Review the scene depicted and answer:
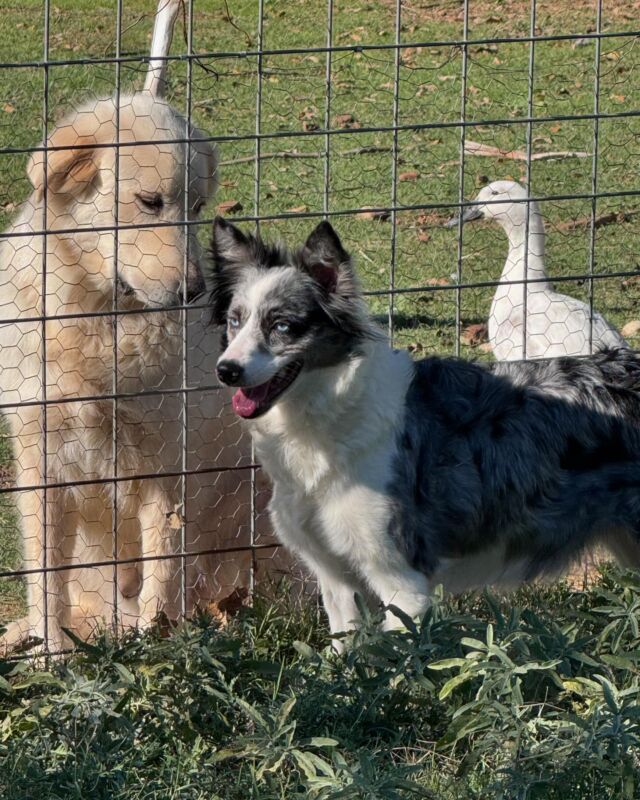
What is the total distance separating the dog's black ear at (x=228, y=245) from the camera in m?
4.00

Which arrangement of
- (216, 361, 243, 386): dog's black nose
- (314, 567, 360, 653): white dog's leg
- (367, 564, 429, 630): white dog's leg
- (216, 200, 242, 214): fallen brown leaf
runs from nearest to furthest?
(216, 361, 243, 386): dog's black nose, (367, 564, 429, 630): white dog's leg, (314, 567, 360, 653): white dog's leg, (216, 200, 242, 214): fallen brown leaf

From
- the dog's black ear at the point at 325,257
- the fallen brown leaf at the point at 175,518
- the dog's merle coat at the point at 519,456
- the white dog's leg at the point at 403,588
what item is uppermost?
the dog's black ear at the point at 325,257

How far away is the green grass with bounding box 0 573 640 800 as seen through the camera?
10.2ft

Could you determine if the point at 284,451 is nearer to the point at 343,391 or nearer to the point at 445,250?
the point at 343,391

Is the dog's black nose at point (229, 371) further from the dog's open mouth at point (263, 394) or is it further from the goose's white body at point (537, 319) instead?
the goose's white body at point (537, 319)

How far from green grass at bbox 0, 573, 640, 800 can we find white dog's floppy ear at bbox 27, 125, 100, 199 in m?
1.53

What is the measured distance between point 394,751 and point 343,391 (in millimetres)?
1138

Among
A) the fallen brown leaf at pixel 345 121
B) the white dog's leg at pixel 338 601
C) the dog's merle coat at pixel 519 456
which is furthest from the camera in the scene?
the fallen brown leaf at pixel 345 121

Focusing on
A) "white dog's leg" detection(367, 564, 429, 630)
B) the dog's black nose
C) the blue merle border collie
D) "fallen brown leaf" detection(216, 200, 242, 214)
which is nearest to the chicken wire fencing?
the blue merle border collie

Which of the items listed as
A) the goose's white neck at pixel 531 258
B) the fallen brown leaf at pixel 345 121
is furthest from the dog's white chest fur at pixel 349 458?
the fallen brown leaf at pixel 345 121

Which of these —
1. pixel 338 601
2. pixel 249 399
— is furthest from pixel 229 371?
pixel 338 601

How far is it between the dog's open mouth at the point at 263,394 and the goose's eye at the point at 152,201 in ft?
2.60

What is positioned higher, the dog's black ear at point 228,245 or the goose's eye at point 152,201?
the goose's eye at point 152,201

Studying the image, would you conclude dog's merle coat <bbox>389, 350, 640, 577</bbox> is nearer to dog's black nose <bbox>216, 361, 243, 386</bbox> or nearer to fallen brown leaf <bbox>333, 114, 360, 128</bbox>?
dog's black nose <bbox>216, 361, 243, 386</bbox>
